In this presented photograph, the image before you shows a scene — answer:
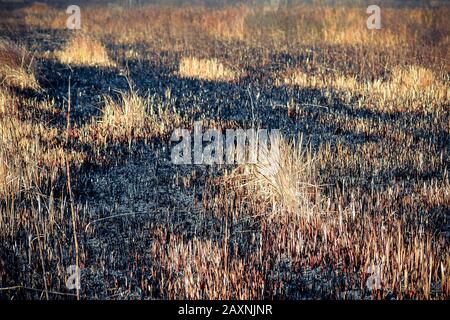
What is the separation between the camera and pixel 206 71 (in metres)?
9.01

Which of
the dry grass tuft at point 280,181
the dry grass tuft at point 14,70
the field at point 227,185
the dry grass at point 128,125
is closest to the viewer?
the field at point 227,185

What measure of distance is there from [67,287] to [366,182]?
8.66 ft

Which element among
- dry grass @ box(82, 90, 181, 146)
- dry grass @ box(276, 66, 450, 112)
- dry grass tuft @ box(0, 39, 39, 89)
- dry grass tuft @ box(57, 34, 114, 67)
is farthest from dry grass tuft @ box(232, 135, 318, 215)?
dry grass tuft @ box(57, 34, 114, 67)

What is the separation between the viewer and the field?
3.09 metres

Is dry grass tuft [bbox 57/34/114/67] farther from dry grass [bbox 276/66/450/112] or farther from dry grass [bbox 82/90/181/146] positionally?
dry grass [bbox 82/90/181/146]

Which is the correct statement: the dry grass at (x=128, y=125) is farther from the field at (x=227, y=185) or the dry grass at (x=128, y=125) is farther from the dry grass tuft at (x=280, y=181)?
the dry grass tuft at (x=280, y=181)

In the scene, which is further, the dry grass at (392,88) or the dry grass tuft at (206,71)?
the dry grass tuft at (206,71)

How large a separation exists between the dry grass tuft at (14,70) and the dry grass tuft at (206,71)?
2.56 meters

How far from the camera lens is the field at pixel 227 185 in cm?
309

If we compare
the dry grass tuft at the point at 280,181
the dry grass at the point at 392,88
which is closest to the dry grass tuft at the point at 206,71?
the dry grass at the point at 392,88

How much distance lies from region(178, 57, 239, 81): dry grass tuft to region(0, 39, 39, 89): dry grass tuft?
8.40ft
